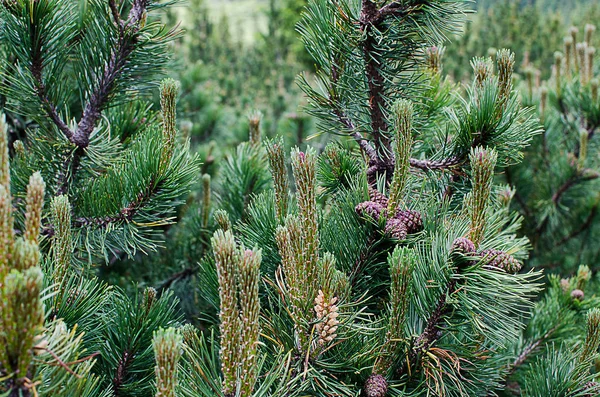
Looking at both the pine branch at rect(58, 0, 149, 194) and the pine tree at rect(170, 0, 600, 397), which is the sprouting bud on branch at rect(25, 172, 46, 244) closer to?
the pine tree at rect(170, 0, 600, 397)

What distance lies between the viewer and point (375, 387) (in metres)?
0.67

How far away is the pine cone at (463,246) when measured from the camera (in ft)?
2.21

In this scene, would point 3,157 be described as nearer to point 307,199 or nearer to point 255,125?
point 307,199

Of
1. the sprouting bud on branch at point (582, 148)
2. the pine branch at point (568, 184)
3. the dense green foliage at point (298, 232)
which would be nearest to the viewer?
the dense green foliage at point (298, 232)

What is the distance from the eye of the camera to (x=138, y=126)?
1.12 metres

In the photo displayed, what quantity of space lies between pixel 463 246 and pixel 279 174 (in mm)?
302

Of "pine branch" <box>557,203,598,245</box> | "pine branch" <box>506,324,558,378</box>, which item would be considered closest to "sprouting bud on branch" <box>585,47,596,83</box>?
"pine branch" <box>557,203,598,245</box>

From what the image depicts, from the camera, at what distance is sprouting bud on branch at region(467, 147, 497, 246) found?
70 cm

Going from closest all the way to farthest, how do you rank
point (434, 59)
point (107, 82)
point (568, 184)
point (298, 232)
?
point (298, 232)
point (107, 82)
point (434, 59)
point (568, 184)

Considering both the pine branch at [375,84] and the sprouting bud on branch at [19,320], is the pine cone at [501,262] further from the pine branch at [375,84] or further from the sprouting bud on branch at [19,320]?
the sprouting bud on branch at [19,320]

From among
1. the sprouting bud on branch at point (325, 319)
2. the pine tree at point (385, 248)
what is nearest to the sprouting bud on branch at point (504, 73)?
the pine tree at point (385, 248)

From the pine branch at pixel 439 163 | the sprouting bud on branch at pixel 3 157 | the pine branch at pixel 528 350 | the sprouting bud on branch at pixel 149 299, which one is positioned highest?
the sprouting bud on branch at pixel 3 157

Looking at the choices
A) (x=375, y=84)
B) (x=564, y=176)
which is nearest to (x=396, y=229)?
(x=375, y=84)

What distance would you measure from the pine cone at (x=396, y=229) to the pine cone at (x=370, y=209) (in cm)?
2
